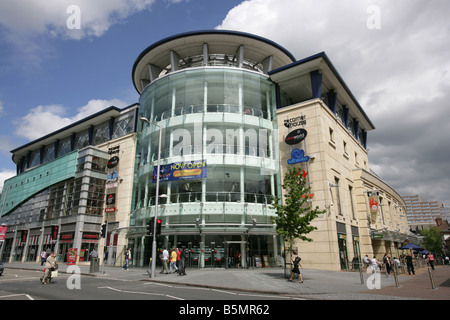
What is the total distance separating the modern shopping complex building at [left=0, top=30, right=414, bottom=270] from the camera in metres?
26.6

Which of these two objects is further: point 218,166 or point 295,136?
point 295,136

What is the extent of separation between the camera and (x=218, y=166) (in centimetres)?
2805

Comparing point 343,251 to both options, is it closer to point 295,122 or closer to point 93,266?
point 295,122

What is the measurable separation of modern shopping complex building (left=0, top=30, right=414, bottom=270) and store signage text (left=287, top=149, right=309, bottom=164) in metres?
0.10

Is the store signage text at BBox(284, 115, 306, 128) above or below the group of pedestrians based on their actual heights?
above

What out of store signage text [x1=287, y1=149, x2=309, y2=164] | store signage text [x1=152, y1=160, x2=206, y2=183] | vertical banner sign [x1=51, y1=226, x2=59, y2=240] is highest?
store signage text [x1=287, y1=149, x2=309, y2=164]

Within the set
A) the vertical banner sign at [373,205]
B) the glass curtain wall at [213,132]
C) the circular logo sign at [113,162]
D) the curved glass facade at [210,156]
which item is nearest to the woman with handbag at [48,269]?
the curved glass facade at [210,156]

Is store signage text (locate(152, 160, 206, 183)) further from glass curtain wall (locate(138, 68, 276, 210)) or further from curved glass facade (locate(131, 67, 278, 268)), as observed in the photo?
glass curtain wall (locate(138, 68, 276, 210))

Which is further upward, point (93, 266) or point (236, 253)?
point (236, 253)

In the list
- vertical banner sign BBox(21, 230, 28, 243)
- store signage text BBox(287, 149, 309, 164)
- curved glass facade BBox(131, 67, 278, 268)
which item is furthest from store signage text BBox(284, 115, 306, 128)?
vertical banner sign BBox(21, 230, 28, 243)

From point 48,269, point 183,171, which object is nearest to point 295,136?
point 183,171

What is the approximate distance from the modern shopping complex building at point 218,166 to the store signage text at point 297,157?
0.34 ft

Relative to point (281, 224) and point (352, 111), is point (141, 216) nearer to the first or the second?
point (281, 224)

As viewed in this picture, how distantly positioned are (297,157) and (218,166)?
781cm
